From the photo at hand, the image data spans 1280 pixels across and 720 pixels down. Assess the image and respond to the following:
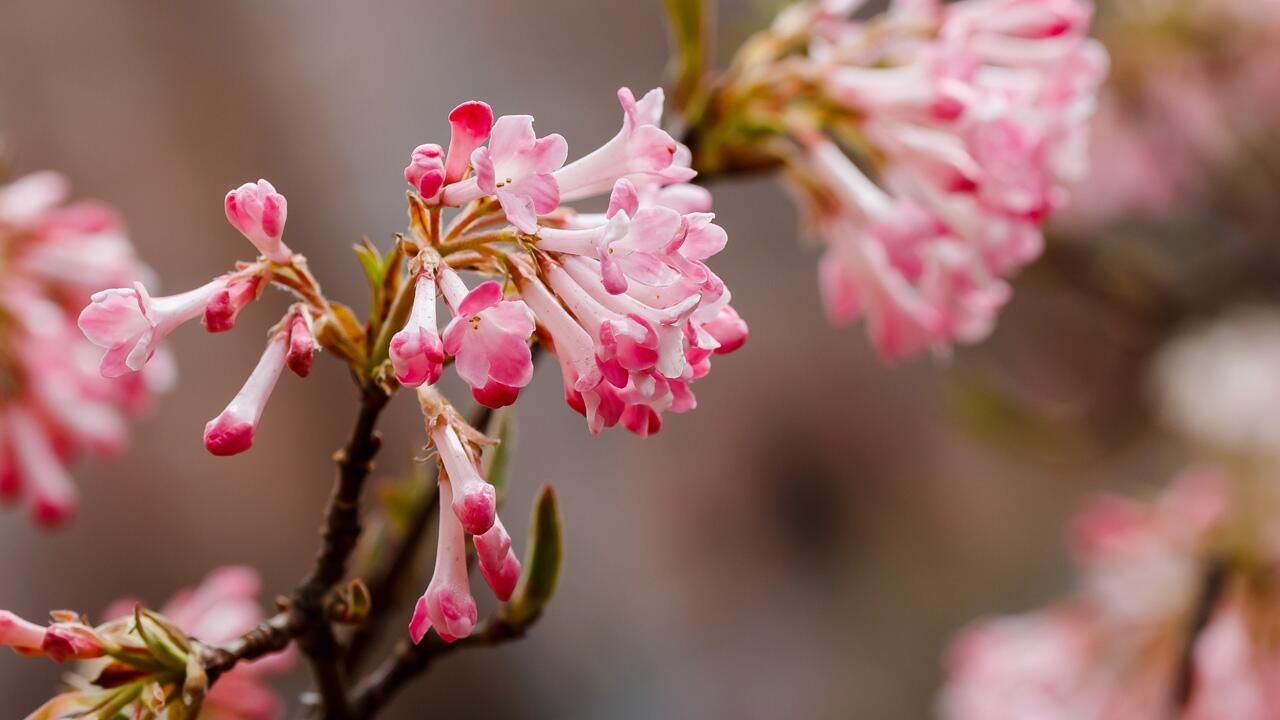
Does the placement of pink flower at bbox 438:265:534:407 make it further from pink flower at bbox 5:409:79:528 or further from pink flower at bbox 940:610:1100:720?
pink flower at bbox 940:610:1100:720

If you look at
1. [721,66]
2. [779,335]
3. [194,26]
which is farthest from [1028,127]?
[779,335]

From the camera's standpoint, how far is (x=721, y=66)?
1.17m

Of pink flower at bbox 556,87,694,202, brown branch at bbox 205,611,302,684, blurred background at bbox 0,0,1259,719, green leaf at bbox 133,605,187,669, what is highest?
blurred background at bbox 0,0,1259,719

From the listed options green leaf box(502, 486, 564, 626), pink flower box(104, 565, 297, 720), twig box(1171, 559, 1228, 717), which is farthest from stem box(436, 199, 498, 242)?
twig box(1171, 559, 1228, 717)

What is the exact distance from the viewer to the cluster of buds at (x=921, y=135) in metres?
0.42

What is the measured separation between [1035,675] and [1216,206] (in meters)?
0.61

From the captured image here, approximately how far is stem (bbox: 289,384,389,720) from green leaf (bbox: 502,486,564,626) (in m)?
0.07

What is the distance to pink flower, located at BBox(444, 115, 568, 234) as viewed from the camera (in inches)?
10.6

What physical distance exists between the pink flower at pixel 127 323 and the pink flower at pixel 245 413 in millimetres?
24

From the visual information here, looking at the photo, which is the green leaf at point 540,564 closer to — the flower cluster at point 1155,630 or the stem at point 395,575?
the stem at point 395,575

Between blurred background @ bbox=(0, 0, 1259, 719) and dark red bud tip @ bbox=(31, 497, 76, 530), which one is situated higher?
blurred background @ bbox=(0, 0, 1259, 719)

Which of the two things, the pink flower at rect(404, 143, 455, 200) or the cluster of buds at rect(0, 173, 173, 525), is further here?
the cluster of buds at rect(0, 173, 173, 525)

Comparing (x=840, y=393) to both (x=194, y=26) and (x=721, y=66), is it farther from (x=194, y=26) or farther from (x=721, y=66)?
(x=194, y=26)

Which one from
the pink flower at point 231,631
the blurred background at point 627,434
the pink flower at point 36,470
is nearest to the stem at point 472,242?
the pink flower at point 231,631
